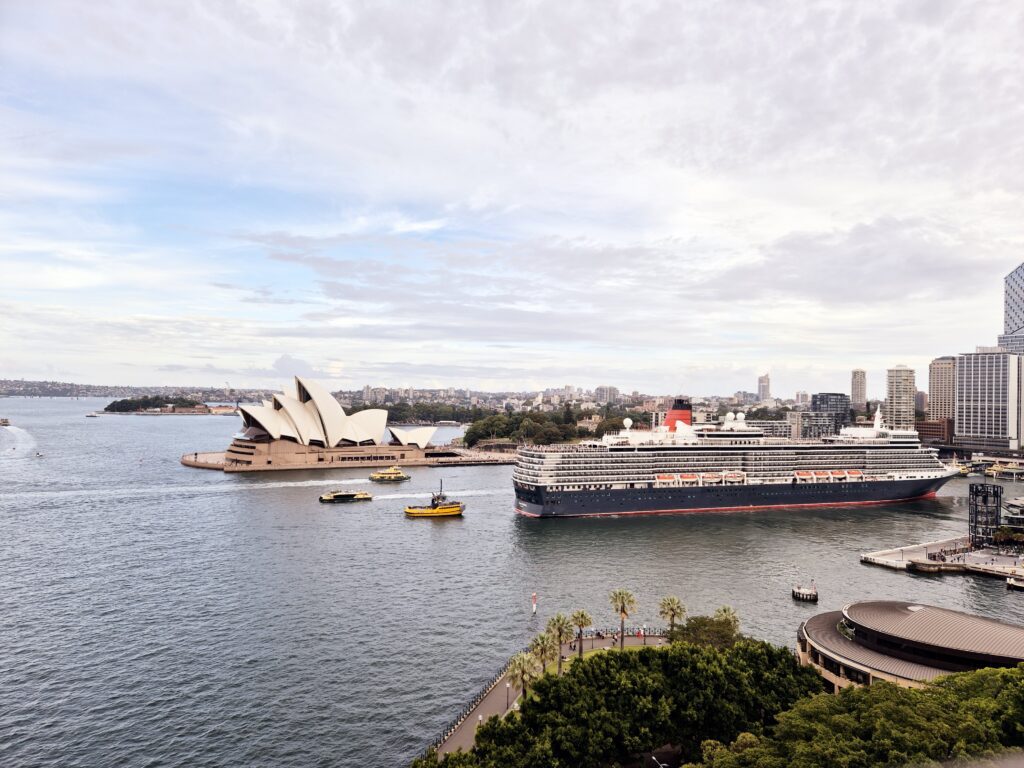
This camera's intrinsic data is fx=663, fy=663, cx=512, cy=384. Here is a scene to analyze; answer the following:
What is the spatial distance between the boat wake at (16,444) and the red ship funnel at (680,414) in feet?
239

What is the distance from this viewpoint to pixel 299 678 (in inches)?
822

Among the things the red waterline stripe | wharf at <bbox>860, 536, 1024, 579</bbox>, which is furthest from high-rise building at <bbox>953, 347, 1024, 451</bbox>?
wharf at <bbox>860, 536, 1024, 579</bbox>

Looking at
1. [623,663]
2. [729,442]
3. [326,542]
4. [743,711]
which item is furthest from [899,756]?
[729,442]

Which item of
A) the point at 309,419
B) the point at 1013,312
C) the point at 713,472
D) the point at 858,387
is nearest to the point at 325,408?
the point at 309,419

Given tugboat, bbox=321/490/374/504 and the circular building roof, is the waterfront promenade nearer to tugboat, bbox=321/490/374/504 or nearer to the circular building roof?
the circular building roof

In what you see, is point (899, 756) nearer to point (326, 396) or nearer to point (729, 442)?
→ point (729, 442)

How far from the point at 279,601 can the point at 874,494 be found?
4913 cm

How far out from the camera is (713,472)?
5188 cm

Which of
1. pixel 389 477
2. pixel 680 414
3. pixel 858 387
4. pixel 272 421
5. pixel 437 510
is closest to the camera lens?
pixel 437 510

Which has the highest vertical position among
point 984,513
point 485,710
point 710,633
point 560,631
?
point 984,513

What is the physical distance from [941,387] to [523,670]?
141 meters

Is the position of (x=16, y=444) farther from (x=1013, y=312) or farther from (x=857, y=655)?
(x=1013, y=312)

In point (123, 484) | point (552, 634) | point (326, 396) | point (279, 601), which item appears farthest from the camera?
point (326, 396)

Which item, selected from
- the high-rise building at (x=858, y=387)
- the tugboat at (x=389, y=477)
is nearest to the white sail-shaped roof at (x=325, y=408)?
the tugboat at (x=389, y=477)
